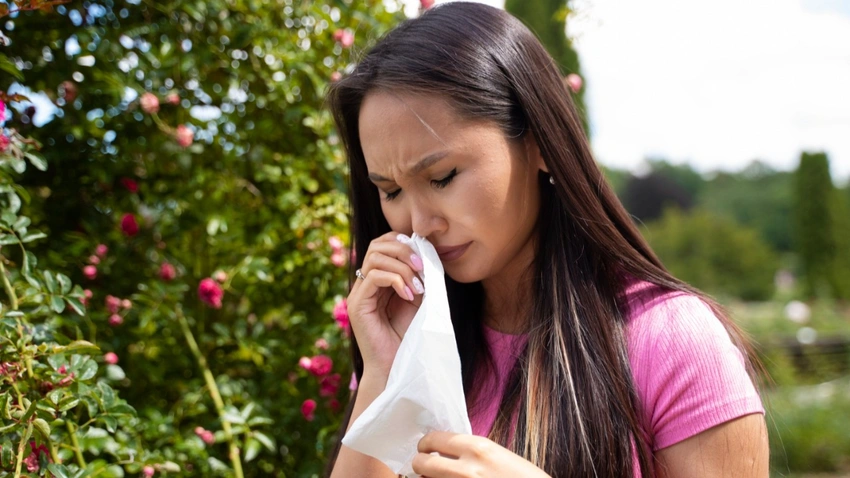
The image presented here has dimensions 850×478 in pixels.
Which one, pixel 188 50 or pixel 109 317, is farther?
pixel 188 50

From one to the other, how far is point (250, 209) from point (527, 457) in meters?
1.37

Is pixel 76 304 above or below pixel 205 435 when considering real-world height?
above

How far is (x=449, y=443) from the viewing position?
126 centimetres

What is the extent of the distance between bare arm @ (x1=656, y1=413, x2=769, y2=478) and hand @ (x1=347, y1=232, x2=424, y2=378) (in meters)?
0.62

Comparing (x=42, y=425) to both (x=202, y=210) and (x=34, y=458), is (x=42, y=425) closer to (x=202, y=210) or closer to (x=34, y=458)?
(x=34, y=458)

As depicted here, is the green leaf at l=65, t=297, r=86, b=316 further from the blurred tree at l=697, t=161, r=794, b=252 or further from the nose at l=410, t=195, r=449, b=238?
the blurred tree at l=697, t=161, r=794, b=252

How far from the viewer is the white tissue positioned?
1.36m

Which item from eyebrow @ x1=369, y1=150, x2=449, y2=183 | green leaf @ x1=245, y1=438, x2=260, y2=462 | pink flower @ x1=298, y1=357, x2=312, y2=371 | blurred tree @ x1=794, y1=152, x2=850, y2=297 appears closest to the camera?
eyebrow @ x1=369, y1=150, x2=449, y2=183

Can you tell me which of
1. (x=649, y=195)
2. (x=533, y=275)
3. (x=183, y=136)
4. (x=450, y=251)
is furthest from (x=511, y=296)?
(x=649, y=195)

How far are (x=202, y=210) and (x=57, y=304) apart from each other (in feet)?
2.46

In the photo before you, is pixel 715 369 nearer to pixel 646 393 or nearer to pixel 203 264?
pixel 646 393

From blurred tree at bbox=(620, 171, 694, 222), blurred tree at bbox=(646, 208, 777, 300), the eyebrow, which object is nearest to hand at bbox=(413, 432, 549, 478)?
the eyebrow

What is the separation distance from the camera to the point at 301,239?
2.29 metres

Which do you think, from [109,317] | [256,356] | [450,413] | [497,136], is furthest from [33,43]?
[450,413]
